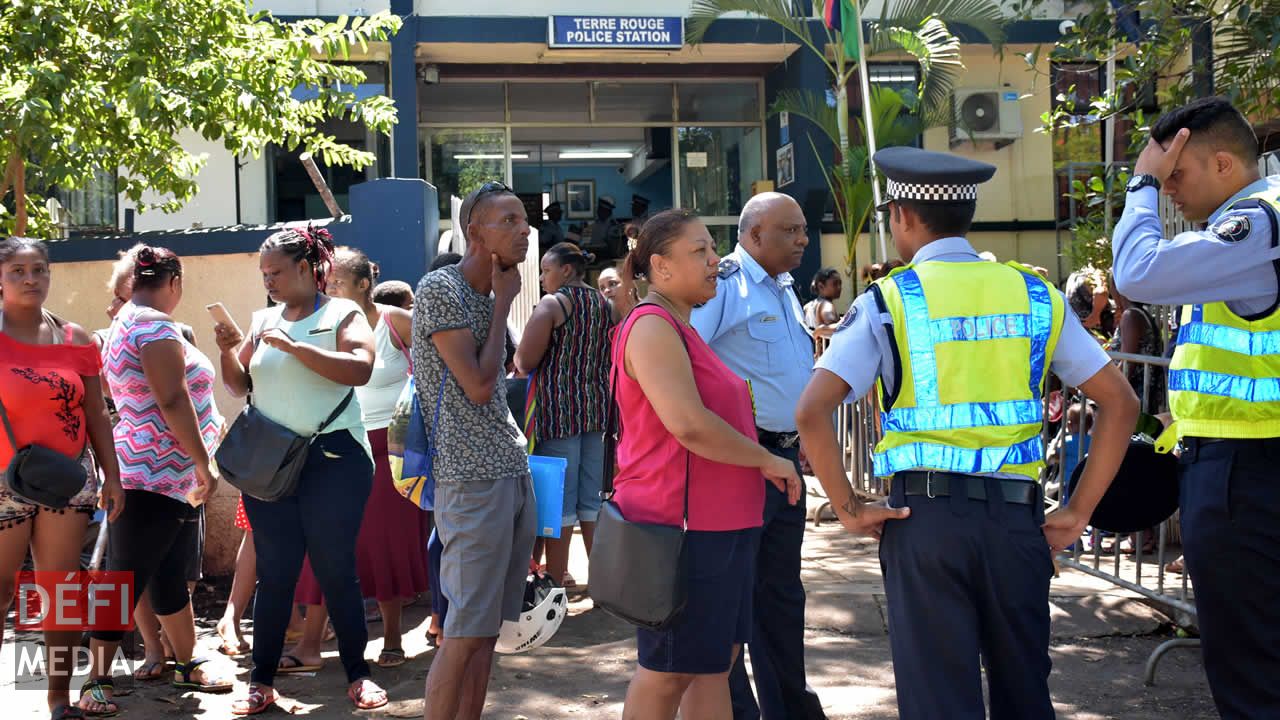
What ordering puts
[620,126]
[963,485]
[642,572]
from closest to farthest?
1. [963,485]
2. [642,572]
3. [620,126]

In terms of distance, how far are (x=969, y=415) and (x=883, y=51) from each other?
12.1 meters

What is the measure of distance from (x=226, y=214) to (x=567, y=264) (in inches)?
393

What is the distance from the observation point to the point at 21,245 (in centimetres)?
488

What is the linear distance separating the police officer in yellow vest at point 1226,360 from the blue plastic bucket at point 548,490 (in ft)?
6.96

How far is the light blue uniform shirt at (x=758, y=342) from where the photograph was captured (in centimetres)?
445

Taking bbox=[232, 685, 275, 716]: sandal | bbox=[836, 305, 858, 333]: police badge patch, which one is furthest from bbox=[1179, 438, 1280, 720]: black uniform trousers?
bbox=[232, 685, 275, 716]: sandal

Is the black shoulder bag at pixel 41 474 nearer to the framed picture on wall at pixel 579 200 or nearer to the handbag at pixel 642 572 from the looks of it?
the handbag at pixel 642 572

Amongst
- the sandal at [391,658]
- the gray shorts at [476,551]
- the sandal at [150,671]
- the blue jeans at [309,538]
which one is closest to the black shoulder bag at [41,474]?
the blue jeans at [309,538]

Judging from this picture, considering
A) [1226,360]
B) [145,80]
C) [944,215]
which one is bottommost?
[1226,360]

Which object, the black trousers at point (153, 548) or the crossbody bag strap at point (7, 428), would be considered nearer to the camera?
the crossbody bag strap at point (7, 428)

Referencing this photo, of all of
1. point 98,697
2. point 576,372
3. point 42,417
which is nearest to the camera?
point 42,417

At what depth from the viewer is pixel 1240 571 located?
3428 millimetres

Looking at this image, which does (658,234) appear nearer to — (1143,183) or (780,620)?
(1143,183)

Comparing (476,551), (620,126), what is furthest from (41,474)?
(620,126)
